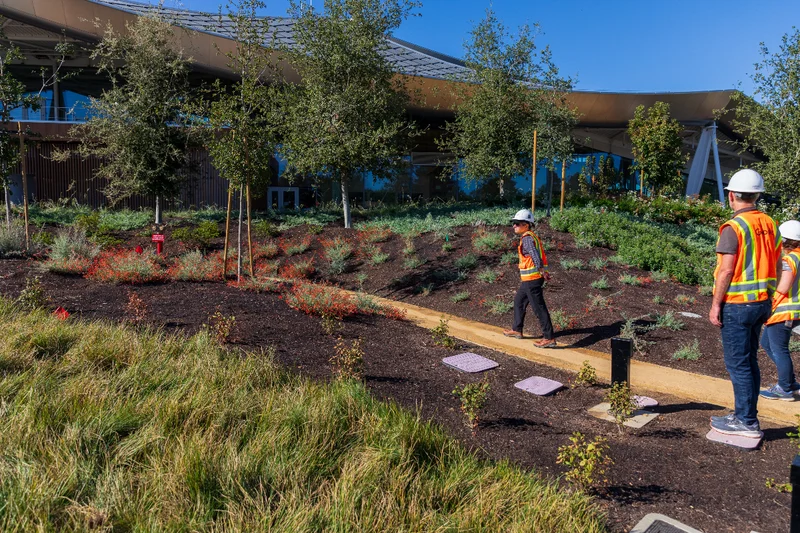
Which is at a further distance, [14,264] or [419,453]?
[14,264]

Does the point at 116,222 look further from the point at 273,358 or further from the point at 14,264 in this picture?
the point at 273,358

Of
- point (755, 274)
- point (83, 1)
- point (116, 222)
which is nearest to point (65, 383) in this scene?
point (755, 274)

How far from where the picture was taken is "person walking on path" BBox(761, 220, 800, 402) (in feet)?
18.2

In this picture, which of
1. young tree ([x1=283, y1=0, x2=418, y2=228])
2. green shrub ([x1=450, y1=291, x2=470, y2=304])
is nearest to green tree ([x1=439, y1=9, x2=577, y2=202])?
young tree ([x1=283, y1=0, x2=418, y2=228])

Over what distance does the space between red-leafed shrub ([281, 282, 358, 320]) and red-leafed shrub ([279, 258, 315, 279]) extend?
3047mm

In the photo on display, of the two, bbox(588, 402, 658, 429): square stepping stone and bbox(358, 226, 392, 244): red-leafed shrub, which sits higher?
bbox(358, 226, 392, 244): red-leafed shrub

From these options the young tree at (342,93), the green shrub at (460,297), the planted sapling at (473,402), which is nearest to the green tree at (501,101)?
the young tree at (342,93)

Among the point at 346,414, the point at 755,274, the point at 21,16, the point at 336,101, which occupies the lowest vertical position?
the point at 346,414

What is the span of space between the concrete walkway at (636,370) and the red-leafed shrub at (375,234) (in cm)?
489

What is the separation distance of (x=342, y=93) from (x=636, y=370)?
1099 centimetres

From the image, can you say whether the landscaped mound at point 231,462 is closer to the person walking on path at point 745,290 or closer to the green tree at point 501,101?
the person walking on path at point 745,290

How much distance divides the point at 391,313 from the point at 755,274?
4691mm

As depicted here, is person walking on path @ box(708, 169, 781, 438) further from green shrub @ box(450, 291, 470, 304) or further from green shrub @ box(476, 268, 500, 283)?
green shrub @ box(476, 268, 500, 283)

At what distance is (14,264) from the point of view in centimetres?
1027
